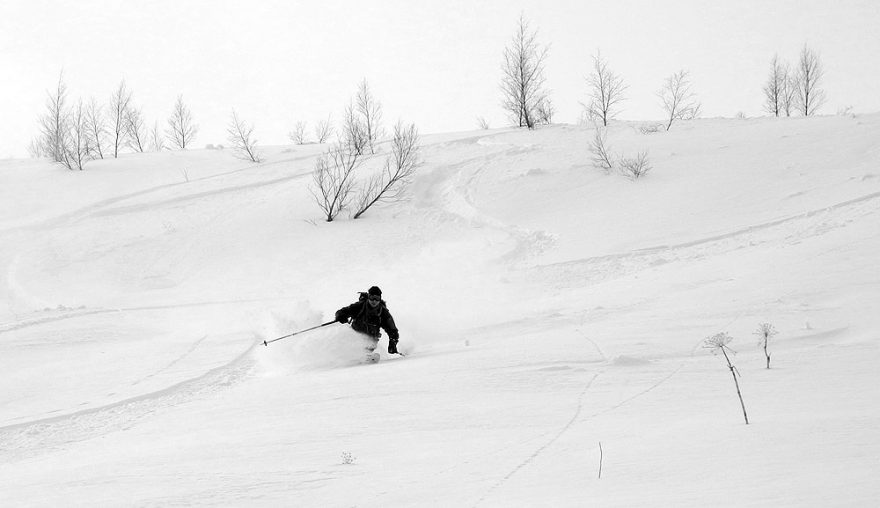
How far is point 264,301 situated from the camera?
19016mm

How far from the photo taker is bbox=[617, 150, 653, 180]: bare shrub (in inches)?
991

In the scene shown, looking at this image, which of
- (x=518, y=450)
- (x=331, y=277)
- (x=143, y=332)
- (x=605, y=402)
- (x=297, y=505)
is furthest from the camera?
(x=331, y=277)

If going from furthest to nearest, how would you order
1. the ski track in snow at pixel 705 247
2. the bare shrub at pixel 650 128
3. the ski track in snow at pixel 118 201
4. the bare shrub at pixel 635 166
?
1. the bare shrub at pixel 650 128
2. the bare shrub at pixel 635 166
3. the ski track in snow at pixel 118 201
4. the ski track in snow at pixel 705 247

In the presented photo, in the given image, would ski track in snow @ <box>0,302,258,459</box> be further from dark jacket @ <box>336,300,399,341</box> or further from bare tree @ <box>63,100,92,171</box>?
bare tree @ <box>63,100,92,171</box>

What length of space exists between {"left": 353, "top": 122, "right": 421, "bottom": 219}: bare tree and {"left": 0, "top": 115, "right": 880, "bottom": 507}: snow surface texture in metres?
0.67

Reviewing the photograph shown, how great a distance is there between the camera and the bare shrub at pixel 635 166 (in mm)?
25172

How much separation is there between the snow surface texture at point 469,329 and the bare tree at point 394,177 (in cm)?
67

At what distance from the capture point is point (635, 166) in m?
25.4

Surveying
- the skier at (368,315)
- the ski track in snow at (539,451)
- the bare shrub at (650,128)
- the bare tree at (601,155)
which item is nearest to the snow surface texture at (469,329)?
the ski track in snow at (539,451)

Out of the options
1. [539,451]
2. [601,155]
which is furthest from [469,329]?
[601,155]

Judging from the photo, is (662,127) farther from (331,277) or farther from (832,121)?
(331,277)

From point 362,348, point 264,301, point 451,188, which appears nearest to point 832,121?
point 451,188

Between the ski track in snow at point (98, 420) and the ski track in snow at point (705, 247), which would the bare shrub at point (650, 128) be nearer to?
the ski track in snow at point (705, 247)

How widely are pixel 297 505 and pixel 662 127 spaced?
3242 centimetres
